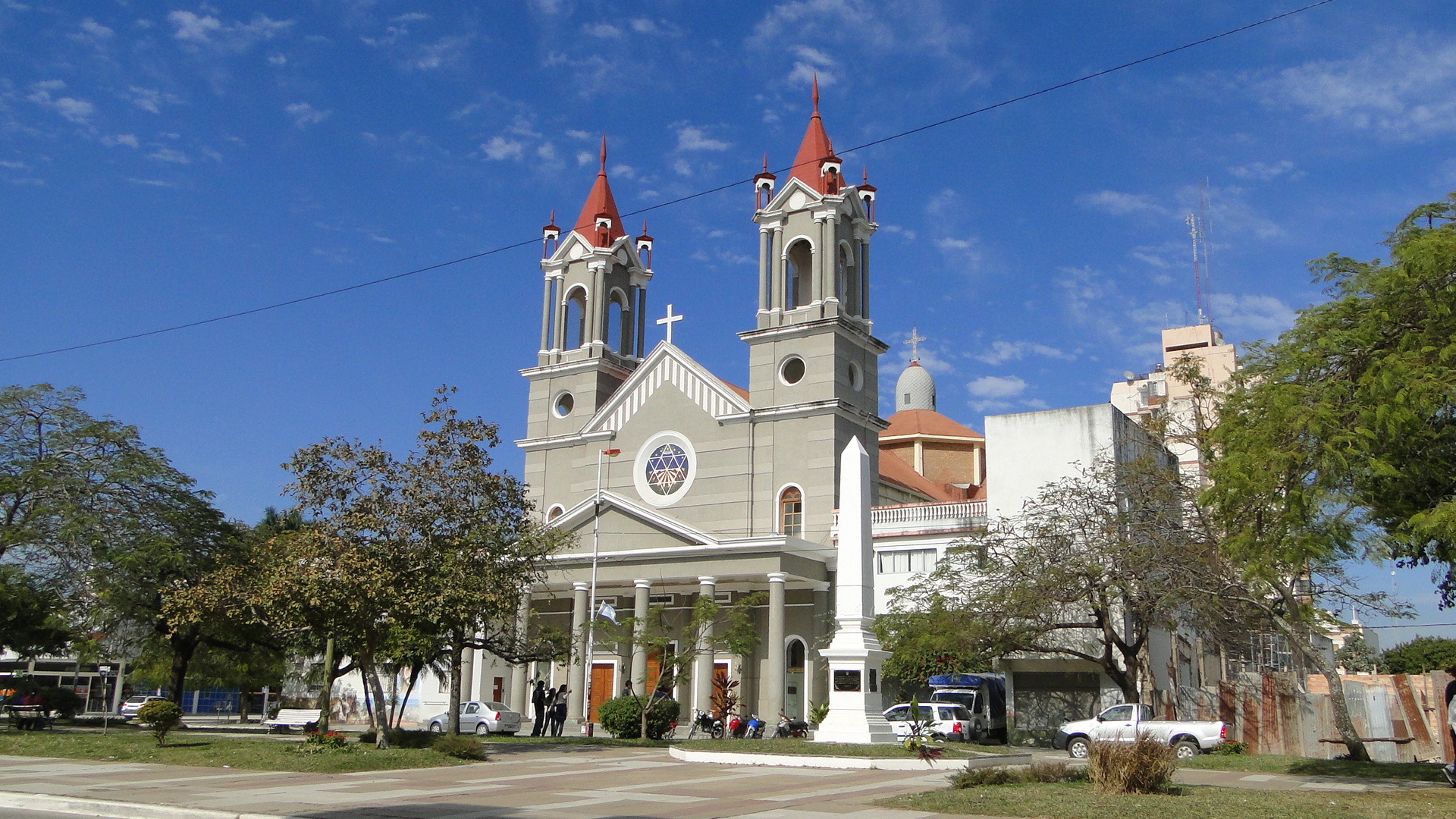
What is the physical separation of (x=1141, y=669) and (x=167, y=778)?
2637 cm

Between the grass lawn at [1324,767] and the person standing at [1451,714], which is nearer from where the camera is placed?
the person standing at [1451,714]

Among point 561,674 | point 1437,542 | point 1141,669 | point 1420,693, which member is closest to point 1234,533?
point 1437,542

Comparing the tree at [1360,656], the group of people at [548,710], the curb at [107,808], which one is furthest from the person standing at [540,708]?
the tree at [1360,656]

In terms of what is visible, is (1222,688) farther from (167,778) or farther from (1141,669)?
(167,778)

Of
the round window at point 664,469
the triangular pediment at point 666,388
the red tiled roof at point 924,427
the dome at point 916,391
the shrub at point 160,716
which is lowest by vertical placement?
the shrub at point 160,716

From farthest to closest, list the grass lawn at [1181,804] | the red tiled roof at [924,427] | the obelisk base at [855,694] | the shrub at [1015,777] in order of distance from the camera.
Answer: the red tiled roof at [924,427]
the obelisk base at [855,694]
the shrub at [1015,777]
the grass lawn at [1181,804]

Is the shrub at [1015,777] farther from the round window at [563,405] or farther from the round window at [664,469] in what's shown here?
the round window at [563,405]

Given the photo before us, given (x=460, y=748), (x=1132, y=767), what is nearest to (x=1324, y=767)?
(x=1132, y=767)

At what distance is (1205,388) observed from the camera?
33906 millimetres

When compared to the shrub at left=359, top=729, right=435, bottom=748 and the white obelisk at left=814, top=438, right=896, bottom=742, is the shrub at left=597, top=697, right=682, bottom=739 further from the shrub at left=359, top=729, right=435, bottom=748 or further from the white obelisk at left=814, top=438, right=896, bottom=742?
the white obelisk at left=814, top=438, right=896, bottom=742

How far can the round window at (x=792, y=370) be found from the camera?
44.0 m

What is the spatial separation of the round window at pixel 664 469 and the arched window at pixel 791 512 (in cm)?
395

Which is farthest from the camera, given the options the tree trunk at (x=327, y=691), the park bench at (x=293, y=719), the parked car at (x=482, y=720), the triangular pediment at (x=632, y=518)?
the triangular pediment at (x=632, y=518)

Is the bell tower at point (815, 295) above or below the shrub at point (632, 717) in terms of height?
above
